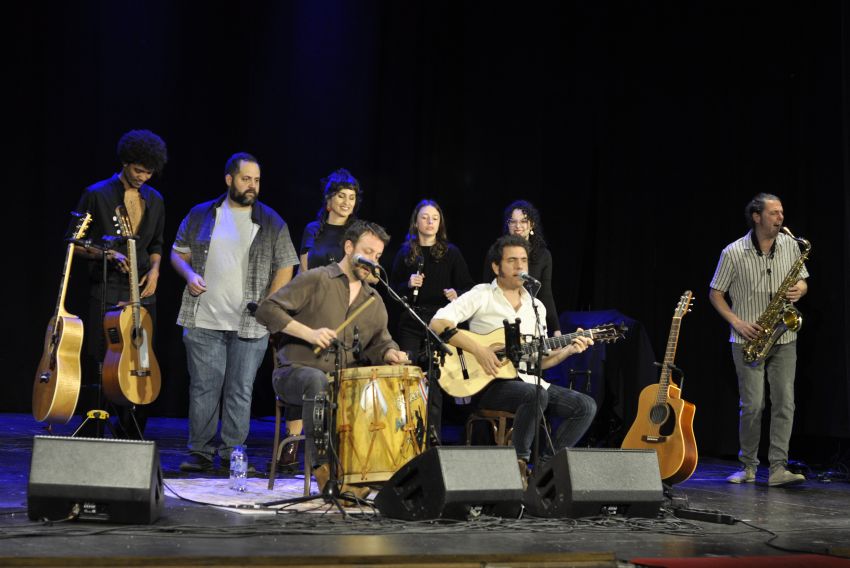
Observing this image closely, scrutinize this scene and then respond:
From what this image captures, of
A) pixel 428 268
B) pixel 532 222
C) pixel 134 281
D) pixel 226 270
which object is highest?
pixel 532 222

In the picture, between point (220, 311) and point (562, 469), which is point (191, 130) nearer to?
point (220, 311)

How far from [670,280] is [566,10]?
240cm

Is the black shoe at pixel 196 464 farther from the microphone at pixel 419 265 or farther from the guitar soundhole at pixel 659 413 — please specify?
the guitar soundhole at pixel 659 413

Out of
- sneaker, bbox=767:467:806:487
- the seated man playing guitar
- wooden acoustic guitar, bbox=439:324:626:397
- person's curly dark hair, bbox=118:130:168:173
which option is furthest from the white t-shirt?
sneaker, bbox=767:467:806:487

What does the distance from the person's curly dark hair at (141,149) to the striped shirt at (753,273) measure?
148 inches

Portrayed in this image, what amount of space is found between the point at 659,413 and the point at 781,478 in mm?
880

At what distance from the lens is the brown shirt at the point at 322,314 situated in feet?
16.7

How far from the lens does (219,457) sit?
635cm

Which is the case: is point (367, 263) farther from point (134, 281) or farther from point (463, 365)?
point (134, 281)

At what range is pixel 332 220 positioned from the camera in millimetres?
6426

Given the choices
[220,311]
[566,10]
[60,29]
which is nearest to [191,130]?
[60,29]

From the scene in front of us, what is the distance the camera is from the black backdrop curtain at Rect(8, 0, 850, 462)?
296 inches

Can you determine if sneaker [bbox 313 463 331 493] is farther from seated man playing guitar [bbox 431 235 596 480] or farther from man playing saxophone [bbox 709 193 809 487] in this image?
man playing saxophone [bbox 709 193 809 487]

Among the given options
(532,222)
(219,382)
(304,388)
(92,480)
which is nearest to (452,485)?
(304,388)
